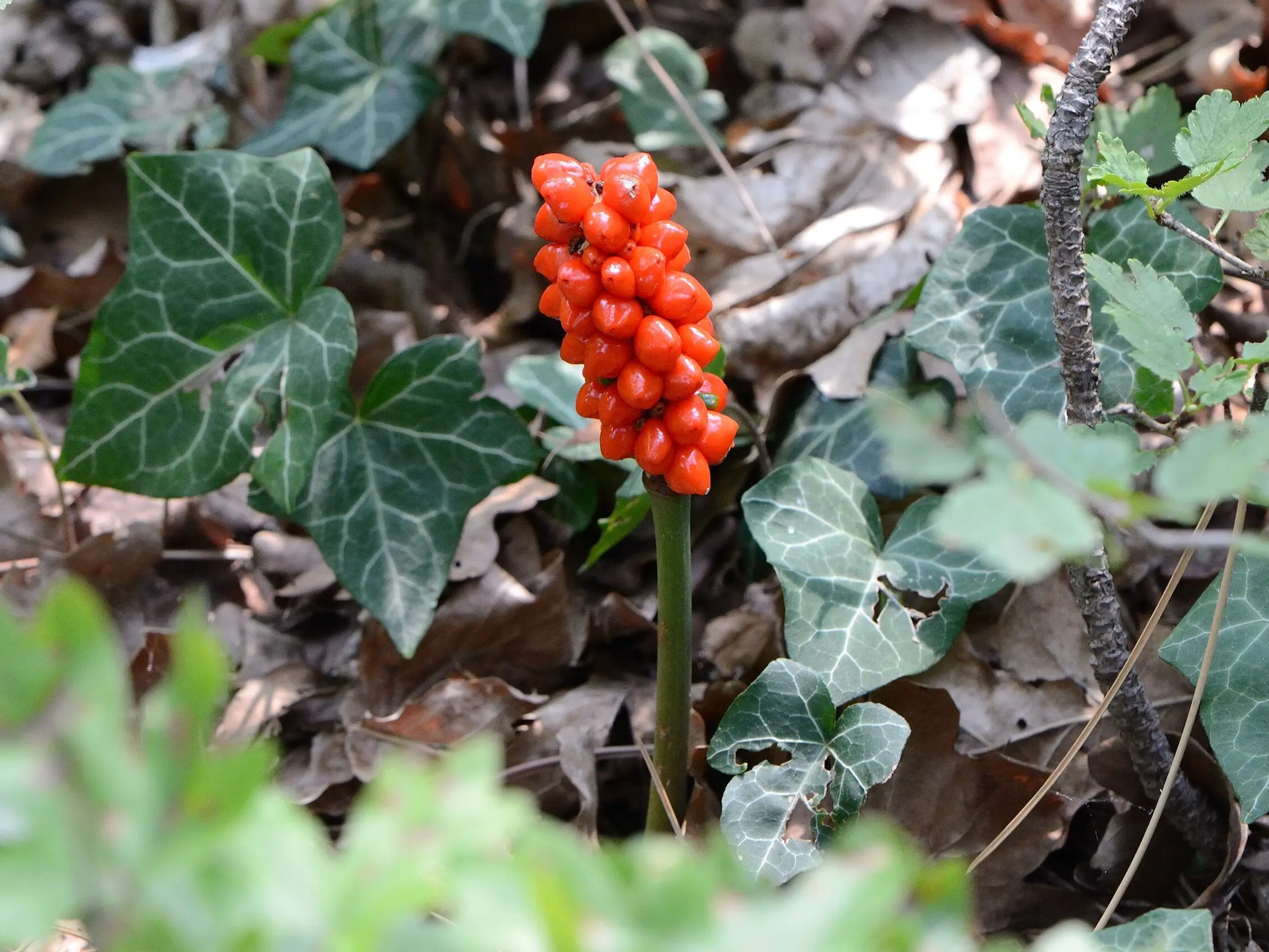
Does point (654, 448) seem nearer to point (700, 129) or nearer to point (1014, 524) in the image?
point (1014, 524)

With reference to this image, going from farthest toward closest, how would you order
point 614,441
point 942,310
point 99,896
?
1. point 942,310
2. point 614,441
3. point 99,896

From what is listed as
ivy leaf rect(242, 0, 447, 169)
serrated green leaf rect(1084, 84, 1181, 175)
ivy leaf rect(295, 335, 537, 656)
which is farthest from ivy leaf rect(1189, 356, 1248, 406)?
ivy leaf rect(242, 0, 447, 169)

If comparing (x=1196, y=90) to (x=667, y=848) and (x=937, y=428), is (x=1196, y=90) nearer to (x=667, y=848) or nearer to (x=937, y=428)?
(x=937, y=428)

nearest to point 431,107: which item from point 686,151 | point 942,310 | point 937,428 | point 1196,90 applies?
point 686,151

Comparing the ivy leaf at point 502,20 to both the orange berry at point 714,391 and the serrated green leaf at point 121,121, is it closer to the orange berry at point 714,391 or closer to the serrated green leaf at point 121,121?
the serrated green leaf at point 121,121

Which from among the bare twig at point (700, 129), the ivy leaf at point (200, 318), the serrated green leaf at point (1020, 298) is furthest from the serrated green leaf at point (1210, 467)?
the bare twig at point (700, 129)

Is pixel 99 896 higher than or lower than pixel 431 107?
higher
